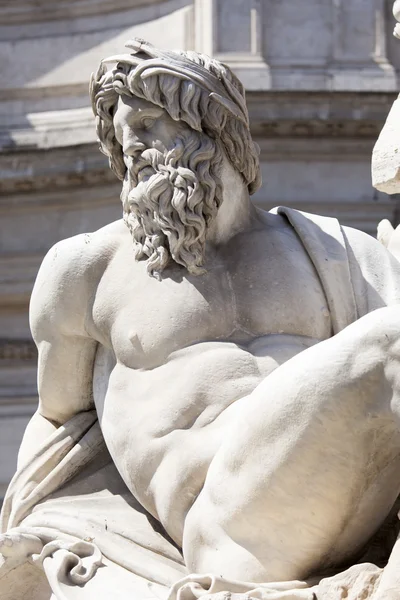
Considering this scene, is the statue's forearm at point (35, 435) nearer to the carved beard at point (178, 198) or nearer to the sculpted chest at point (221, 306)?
the sculpted chest at point (221, 306)

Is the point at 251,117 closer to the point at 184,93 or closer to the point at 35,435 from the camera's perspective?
the point at 35,435

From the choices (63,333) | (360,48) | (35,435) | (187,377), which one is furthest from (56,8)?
(187,377)

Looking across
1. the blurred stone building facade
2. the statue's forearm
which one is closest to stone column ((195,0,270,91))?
the blurred stone building facade

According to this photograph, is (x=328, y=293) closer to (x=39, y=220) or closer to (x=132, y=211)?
(x=132, y=211)

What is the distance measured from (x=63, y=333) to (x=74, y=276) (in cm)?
17

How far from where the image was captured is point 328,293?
5.65 metres

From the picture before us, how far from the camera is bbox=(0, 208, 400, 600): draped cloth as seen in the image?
5.53 m

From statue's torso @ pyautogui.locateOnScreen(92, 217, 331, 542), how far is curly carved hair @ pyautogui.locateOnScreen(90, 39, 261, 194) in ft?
0.88

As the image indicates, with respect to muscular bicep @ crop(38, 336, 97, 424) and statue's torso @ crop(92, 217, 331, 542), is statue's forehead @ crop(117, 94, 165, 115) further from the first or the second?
muscular bicep @ crop(38, 336, 97, 424)

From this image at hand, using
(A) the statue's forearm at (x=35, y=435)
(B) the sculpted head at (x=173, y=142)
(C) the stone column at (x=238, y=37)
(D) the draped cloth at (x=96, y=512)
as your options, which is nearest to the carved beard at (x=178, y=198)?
(B) the sculpted head at (x=173, y=142)

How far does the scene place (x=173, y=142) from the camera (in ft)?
18.5

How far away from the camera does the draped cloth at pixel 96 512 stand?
218 inches

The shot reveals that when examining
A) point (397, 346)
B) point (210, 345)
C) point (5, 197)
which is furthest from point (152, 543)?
point (5, 197)

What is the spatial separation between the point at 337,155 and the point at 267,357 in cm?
1206
